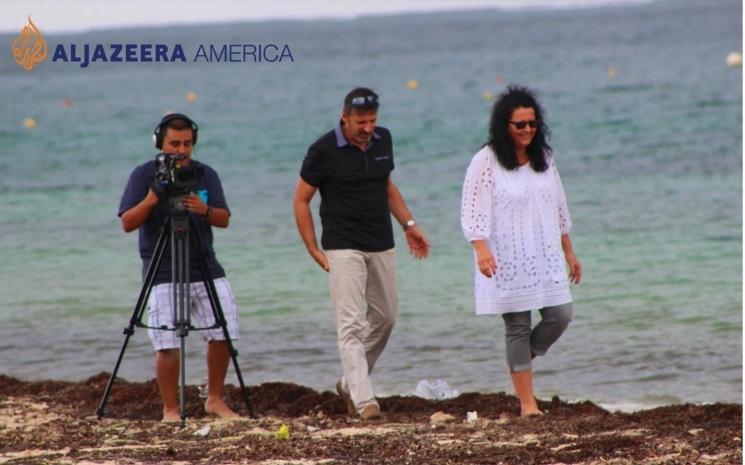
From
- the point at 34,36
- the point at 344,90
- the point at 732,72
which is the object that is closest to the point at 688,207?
the point at 34,36

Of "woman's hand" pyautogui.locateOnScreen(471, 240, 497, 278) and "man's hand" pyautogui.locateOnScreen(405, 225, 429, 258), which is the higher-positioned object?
"man's hand" pyautogui.locateOnScreen(405, 225, 429, 258)

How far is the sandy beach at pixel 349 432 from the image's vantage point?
229 inches

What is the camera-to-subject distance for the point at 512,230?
6.92 meters

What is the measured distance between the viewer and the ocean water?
9.34 metres

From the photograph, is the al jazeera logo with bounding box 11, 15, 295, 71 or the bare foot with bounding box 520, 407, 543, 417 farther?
the al jazeera logo with bounding box 11, 15, 295, 71

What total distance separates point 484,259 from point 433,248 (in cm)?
746

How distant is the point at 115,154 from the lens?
28344mm

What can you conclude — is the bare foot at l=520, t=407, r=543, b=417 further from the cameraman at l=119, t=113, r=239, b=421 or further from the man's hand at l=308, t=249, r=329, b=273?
the cameraman at l=119, t=113, r=239, b=421

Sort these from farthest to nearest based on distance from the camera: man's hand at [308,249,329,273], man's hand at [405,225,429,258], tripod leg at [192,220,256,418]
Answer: man's hand at [405,225,429,258], man's hand at [308,249,329,273], tripod leg at [192,220,256,418]

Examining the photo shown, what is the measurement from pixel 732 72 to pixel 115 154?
74.9 feet

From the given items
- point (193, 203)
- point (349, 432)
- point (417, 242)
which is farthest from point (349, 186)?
point (349, 432)

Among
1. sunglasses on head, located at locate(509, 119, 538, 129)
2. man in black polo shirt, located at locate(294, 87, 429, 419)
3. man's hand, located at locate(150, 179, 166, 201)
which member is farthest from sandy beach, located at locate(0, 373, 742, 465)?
sunglasses on head, located at locate(509, 119, 538, 129)

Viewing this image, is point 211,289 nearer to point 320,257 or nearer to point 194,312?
point 194,312

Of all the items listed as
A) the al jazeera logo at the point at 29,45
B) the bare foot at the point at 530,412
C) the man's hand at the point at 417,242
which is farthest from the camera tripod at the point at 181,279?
the al jazeera logo at the point at 29,45
